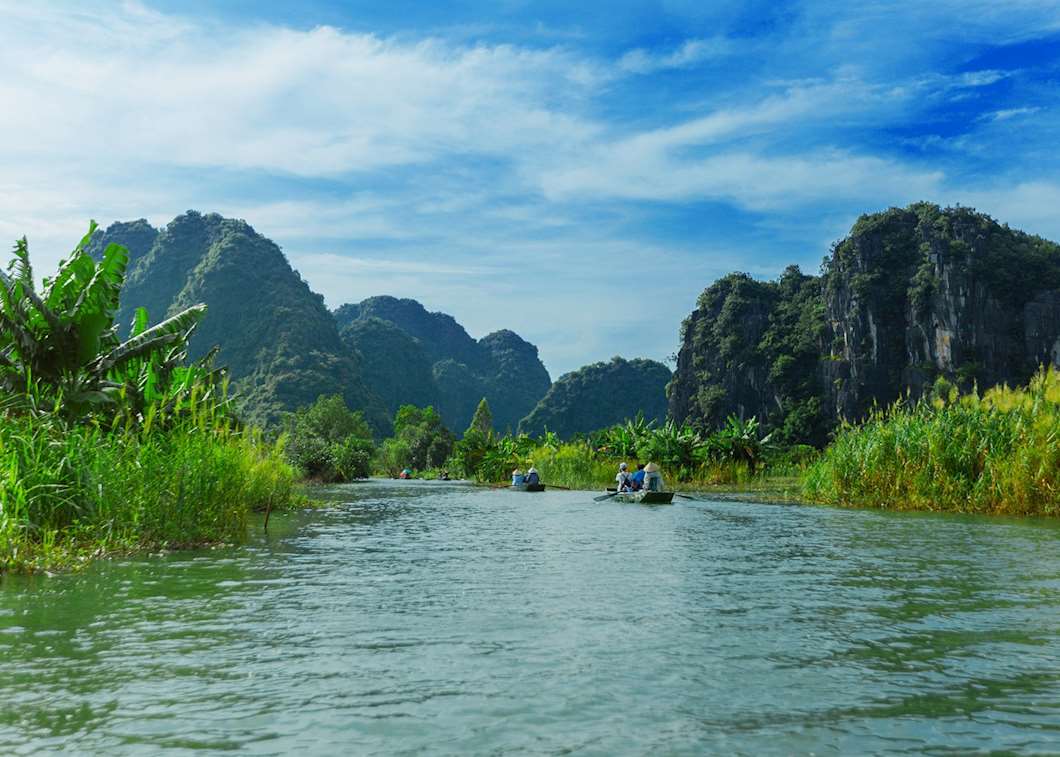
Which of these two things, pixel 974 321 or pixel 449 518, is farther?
pixel 974 321

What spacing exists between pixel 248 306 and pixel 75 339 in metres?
112

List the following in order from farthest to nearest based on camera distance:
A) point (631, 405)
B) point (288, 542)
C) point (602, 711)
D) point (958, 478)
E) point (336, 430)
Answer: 1. point (631, 405)
2. point (336, 430)
3. point (958, 478)
4. point (288, 542)
5. point (602, 711)

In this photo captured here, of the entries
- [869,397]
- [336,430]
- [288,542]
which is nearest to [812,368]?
[869,397]

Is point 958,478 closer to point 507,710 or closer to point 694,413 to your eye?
point 507,710

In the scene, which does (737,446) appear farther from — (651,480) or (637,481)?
(651,480)

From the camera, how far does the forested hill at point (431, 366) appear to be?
146750mm

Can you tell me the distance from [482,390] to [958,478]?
16399 cm

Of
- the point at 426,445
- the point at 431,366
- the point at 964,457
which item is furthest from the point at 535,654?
the point at 431,366

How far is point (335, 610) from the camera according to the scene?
7387 mm

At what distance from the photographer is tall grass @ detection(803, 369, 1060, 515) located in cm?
1747

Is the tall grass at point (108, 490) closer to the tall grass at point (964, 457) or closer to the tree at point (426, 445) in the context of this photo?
the tall grass at point (964, 457)

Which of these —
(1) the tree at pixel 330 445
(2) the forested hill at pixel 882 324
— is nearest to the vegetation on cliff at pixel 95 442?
(1) the tree at pixel 330 445

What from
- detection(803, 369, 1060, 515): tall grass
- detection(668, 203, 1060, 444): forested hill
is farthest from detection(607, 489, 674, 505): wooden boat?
detection(668, 203, 1060, 444): forested hill

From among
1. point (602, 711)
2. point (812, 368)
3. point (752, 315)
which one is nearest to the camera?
point (602, 711)
